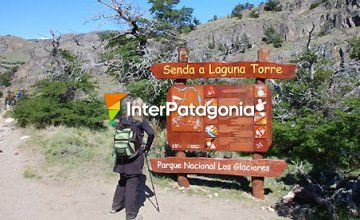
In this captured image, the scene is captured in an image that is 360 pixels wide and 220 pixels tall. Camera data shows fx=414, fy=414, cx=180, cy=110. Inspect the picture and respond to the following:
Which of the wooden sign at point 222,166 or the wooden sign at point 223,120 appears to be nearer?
the wooden sign at point 222,166

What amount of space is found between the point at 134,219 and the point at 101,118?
23.7 ft

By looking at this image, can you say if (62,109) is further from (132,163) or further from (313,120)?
(313,120)

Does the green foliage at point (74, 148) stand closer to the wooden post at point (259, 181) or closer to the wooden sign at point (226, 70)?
the wooden sign at point (226, 70)

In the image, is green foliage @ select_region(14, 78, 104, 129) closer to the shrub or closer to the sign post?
the sign post

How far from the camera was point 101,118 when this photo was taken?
13180 mm

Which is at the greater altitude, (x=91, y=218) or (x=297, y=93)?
(x=297, y=93)

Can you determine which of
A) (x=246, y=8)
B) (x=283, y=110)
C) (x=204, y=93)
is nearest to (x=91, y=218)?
(x=204, y=93)

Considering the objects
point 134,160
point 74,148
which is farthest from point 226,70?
point 74,148

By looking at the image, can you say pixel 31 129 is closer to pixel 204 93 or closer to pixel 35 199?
pixel 35 199

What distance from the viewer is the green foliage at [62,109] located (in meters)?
12.9

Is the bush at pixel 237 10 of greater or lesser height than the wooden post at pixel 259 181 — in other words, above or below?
above

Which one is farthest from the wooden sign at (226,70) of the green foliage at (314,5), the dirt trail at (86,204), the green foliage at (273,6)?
the green foliage at (273,6)

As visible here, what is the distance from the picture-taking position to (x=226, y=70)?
26.0 feet

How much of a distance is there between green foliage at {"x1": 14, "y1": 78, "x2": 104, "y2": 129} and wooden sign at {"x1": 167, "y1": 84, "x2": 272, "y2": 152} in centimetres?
536
